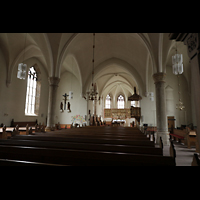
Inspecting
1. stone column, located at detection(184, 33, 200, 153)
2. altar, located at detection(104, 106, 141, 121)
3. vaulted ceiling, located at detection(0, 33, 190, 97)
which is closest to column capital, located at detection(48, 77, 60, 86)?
vaulted ceiling, located at detection(0, 33, 190, 97)

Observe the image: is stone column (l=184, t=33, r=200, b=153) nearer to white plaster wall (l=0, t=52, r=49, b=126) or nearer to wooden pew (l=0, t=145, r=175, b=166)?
wooden pew (l=0, t=145, r=175, b=166)

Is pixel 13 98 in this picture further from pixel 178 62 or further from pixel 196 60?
pixel 196 60

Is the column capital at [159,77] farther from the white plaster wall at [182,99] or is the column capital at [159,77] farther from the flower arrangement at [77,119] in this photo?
the flower arrangement at [77,119]

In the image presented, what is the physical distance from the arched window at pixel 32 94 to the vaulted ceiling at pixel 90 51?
1.87 metres

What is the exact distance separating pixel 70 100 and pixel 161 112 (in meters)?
13.2

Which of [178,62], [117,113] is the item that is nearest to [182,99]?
[178,62]

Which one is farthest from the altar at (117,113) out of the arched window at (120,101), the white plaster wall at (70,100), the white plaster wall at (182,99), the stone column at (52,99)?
the stone column at (52,99)

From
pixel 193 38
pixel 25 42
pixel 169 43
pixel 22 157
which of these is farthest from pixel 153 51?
pixel 25 42

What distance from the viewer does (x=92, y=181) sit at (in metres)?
1.71

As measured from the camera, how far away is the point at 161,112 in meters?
8.51

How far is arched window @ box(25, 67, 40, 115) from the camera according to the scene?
15.5 metres

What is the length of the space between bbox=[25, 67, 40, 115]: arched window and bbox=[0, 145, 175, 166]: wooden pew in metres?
14.2

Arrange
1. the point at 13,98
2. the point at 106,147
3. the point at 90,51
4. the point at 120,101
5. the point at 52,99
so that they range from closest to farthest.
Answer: the point at 106,147 < the point at 52,99 < the point at 13,98 < the point at 90,51 < the point at 120,101
